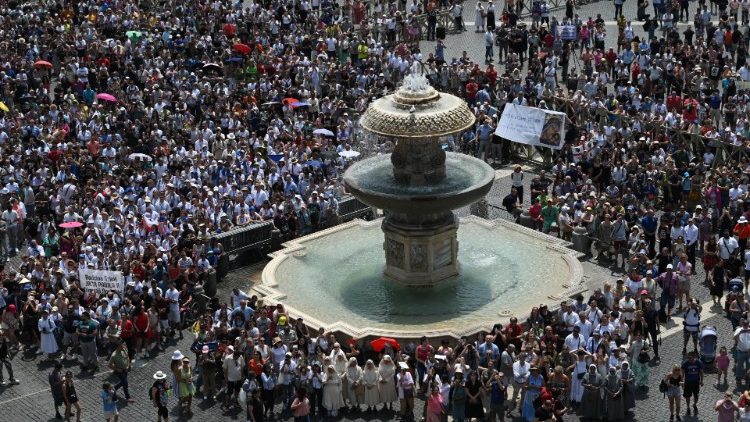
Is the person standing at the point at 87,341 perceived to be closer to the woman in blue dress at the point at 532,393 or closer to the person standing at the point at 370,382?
the person standing at the point at 370,382

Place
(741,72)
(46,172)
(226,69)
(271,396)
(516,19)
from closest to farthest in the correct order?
1. (271,396)
2. (46,172)
3. (741,72)
4. (226,69)
5. (516,19)

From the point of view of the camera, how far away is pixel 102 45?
67500mm

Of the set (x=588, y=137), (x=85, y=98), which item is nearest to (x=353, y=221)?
(x=588, y=137)

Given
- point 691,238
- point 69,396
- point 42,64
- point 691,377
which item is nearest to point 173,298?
point 69,396

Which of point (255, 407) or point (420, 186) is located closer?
point (255, 407)

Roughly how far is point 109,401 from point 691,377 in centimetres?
1416

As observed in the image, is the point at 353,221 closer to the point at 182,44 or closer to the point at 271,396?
the point at 271,396

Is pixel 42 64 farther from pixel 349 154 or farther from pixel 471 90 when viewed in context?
pixel 471 90

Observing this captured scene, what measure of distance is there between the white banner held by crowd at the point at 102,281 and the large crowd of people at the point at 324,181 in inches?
14.9

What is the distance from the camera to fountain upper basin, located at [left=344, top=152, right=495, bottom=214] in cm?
4331

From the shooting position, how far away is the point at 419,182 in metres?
44.2

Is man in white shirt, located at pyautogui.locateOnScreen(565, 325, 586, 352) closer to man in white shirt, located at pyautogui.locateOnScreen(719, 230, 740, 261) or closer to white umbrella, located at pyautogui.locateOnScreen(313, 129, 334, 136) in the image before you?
man in white shirt, located at pyautogui.locateOnScreen(719, 230, 740, 261)

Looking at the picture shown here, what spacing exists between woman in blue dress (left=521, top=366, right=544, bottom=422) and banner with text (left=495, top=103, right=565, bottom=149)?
18.1m

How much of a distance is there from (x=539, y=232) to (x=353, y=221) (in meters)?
5.91
